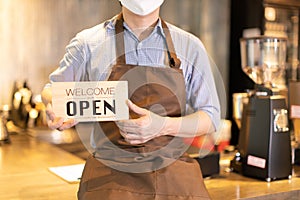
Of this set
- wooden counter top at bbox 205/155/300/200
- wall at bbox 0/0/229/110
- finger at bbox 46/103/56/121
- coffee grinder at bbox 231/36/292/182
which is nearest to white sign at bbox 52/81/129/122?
finger at bbox 46/103/56/121

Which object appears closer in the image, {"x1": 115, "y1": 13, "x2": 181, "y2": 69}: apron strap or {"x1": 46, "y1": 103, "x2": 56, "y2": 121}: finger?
{"x1": 46, "y1": 103, "x2": 56, "y2": 121}: finger

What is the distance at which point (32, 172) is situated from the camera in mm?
1718

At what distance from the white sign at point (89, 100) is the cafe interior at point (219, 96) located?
0.20 meters

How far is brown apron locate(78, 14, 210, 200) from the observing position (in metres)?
1.19

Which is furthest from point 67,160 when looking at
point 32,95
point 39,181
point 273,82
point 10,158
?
point 32,95

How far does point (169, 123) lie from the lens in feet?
3.89

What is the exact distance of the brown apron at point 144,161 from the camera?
1.19 m

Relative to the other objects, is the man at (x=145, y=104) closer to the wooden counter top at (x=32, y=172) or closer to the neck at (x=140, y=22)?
the neck at (x=140, y=22)

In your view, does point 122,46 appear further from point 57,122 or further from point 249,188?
point 249,188

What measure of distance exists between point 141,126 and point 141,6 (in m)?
0.34

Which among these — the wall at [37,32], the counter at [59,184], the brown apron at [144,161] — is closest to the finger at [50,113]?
the brown apron at [144,161]

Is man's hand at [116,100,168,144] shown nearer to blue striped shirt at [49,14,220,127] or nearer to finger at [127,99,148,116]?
finger at [127,99,148,116]

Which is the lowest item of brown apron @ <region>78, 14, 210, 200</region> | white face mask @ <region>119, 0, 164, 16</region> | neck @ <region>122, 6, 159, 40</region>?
brown apron @ <region>78, 14, 210, 200</region>

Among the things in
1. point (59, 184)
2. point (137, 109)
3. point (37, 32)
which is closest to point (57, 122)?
point (137, 109)
